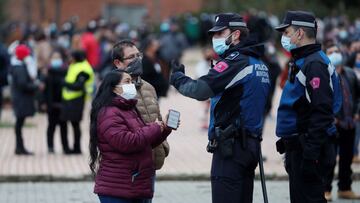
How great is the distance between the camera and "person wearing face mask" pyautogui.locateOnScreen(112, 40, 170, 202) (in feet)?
26.5

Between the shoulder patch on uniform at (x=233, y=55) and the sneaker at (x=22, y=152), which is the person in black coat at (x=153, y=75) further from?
the shoulder patch on uniform at (x=233, y=55)

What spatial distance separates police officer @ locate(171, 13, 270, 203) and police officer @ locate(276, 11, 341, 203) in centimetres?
34

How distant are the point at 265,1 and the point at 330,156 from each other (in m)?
45.1

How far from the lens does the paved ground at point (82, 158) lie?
46.4 feet

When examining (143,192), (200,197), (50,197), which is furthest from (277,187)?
(143,192)

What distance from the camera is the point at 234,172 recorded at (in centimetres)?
775

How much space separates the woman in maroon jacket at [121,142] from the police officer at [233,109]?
1.38 feet

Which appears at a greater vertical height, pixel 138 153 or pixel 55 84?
pixel 138 153

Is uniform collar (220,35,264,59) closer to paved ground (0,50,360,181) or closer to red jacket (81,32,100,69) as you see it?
paved ground (0,50,360,181)

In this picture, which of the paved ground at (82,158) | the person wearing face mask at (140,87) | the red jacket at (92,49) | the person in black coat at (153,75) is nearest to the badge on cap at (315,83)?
the person wearing face mask at (140,87)

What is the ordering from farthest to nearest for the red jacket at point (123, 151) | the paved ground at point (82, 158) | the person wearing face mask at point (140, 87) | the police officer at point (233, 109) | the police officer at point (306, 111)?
the paved ground at point (82, 158)
the person wearing face mask at point (140, 87)
the police officer at point (306, 111)
the police officer at point (233, 109)
the red jacket at point (123, 151)

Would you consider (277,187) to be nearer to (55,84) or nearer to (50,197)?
(50,197)

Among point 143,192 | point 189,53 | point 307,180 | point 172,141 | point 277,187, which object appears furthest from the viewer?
point 189,53

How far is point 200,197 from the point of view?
40.7ft
